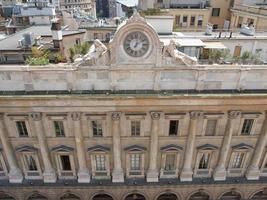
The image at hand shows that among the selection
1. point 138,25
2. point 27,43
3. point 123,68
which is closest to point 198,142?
point 123,68

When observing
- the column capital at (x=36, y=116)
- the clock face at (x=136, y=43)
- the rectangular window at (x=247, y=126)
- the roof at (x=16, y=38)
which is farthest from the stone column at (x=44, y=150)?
the rectangular window at (x=247, y=126)

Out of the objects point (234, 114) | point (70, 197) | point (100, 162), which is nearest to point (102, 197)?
point (70, 197)

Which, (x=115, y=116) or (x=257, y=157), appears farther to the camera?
(x=257, y=157)

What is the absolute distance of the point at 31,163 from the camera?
3553 centimetres

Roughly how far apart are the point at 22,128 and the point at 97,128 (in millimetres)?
8999

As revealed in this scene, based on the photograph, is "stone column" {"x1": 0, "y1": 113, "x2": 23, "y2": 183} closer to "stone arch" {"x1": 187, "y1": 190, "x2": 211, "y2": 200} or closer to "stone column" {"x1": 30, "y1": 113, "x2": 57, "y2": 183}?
"stone column" {"x1": 30, "y1": 113, "x2": 57, "y2": 183}

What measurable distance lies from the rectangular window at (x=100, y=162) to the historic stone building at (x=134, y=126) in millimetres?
128

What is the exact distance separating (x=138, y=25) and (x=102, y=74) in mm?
6563

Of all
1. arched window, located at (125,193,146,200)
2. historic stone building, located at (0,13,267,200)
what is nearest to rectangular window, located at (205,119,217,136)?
historic stone building, located at (0,13,267,200)

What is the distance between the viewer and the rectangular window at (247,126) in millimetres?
32622

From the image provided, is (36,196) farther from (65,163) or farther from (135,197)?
(135,197)

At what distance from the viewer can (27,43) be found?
39.5 meters

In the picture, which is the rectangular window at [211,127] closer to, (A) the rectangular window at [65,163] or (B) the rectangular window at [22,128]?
(A) the rectangular window at [65,163]

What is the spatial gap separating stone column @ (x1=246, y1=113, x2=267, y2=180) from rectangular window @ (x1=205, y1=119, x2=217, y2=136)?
5950 millimetres
